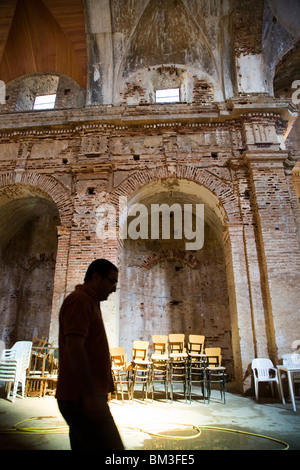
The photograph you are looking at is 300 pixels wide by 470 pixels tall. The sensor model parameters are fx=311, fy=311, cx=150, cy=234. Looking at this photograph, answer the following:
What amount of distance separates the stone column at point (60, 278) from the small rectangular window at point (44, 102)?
15.5 ft

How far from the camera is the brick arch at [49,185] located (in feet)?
25.0

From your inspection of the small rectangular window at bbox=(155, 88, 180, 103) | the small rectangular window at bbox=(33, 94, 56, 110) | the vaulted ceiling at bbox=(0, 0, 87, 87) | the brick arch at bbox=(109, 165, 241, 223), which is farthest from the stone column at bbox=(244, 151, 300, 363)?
the small rectangular window at bbox=(33, 94, 56, 110)

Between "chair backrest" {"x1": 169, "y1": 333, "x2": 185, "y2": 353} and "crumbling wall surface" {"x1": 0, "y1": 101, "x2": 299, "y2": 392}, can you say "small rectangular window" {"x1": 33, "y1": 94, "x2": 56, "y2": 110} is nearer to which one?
"crumbling wall surface" {"x1": 0, "y1": 101, "x2": 299, "y2": 392}

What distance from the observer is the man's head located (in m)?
1.93

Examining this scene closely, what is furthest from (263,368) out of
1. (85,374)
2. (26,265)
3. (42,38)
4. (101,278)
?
(42,38)

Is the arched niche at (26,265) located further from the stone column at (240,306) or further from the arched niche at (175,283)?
the stone column at (240,306)

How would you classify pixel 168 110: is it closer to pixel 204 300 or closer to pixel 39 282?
pixel 204 300

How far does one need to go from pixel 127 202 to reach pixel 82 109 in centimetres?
294

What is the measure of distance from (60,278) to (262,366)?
4.50m

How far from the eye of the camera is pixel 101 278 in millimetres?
1942

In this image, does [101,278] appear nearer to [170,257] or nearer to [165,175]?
[165,175]

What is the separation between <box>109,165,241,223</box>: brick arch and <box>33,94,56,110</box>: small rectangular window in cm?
426

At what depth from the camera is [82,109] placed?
8352mm

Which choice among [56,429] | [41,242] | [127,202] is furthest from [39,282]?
[56,429]
